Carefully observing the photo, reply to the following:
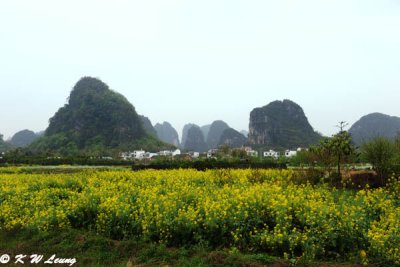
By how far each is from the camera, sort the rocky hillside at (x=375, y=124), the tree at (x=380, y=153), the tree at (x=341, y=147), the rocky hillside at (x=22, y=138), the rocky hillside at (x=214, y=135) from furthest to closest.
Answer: the rocky hillside at (x=214, y=135)
the rocky hillside at (x=22, y=138)
the rocky hillside at (x=375, y=124)
the tree at (x=341, y=147)
the tree at (x=380, y=153)

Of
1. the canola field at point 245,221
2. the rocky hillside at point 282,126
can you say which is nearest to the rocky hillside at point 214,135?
the rocky hillside at point 282,126

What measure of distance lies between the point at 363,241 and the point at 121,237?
157 inches

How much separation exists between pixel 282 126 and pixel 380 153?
102 meters

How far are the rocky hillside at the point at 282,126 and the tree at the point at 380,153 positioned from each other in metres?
94.1

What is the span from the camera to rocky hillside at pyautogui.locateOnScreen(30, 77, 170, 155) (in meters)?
94.1

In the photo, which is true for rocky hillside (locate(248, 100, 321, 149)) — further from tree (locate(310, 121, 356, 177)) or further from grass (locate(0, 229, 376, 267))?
grass (locate(0, 229, 376, 267))

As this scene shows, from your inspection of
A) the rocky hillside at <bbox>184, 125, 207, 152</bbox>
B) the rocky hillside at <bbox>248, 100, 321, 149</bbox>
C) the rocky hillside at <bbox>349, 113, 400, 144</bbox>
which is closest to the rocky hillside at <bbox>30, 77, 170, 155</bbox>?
the rocky hillside at <bbox>248, 100, 321, 149</bbox>

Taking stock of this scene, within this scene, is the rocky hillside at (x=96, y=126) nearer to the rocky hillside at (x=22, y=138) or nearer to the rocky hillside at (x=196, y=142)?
the rocky hillside at (x=22, y=138)

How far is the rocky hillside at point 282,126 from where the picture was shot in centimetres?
10919

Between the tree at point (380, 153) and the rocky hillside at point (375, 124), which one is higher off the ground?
the rocky hillside at point (375, 124)

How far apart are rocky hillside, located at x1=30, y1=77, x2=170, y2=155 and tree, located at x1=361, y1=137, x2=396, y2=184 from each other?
79.3m

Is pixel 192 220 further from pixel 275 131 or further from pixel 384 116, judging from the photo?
pixel 384 116

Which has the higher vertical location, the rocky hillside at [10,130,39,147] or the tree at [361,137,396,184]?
the rocky hillside at [10,130,39,147]

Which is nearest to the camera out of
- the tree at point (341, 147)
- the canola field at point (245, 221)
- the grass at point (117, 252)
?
the grass at point (117, 252)
